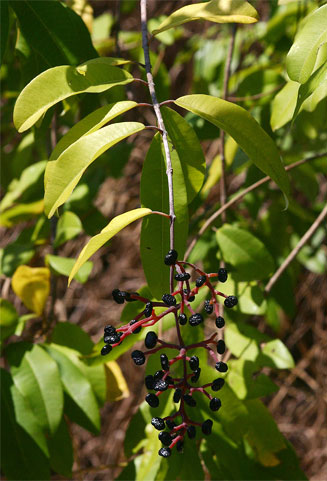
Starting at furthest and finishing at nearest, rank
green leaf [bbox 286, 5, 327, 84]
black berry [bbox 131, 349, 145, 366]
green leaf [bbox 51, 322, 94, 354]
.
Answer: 1. green leaf [bbox 51, 322, 94, 354]
2. green leaf [bbox 286, 5, 327, 84]
3. black berry [bbox 131, 349, 145, 366]

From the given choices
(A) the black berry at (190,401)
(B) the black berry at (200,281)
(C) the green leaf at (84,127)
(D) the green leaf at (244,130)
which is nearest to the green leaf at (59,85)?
(C) the green leaf at (84,127)

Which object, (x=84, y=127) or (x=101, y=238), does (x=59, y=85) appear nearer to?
(x=84, y=127)

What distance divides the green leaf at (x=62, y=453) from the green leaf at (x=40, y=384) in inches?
3.3

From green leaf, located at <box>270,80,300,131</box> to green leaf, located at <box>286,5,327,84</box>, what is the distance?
274 millimetres

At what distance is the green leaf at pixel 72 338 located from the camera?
1322 mm

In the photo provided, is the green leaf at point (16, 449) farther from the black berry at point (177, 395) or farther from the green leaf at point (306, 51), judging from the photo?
the green leaf at point (306, 51)

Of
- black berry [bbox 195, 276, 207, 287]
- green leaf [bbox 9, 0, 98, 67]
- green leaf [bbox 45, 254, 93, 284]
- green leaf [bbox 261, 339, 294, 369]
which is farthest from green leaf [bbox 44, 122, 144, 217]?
green leaf [bbox 261, 339, 294, 369]

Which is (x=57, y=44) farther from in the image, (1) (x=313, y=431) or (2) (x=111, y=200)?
(1) (x=313, y=431)

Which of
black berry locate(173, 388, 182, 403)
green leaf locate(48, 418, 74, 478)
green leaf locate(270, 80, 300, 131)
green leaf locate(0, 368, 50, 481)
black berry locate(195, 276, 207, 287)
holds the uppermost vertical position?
green leaf locate(270, 80, 300, 131)

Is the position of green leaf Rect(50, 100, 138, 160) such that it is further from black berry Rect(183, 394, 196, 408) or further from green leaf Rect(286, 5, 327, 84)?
black berry Rect(183, 394, 196, 408)

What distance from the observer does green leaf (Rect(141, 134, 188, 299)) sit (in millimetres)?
860

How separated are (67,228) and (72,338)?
26 cm

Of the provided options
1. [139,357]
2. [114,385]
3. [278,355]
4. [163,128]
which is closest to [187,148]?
[163,128]

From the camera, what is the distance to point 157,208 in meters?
0.87
